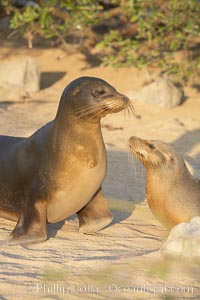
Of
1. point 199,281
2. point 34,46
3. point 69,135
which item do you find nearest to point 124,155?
point 69,135

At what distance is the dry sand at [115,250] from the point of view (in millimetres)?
4172

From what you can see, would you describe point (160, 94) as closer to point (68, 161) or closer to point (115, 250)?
point (68, 161)

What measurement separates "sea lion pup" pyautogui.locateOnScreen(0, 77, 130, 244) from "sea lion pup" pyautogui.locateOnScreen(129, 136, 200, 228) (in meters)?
0.52

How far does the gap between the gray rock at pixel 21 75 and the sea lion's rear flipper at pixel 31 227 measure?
5290 millimetres

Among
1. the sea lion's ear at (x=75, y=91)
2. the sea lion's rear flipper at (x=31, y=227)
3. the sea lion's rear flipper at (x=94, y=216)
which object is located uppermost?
the sea lion's ear at (x=75, y=91)

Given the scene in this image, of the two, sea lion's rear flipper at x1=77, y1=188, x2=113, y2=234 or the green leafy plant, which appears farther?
the green leafy plant

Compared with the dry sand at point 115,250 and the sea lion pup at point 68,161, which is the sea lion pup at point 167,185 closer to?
the dry sand at point 115,250

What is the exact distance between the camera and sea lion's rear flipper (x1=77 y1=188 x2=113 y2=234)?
18.2 ft

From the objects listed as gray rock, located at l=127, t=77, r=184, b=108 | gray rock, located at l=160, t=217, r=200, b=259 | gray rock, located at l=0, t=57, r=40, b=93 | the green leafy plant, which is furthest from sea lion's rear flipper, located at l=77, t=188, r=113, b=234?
gray rock, located at l=0, t=57, r=40, b=93

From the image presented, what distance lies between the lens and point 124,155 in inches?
316

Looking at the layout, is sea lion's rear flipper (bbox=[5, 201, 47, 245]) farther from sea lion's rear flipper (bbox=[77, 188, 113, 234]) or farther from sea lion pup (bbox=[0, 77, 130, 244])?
sea lion's rear flipper (bbox=[77, 188, 113, 234])

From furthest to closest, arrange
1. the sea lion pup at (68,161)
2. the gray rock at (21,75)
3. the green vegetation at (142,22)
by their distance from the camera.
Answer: the gray rock at (21,75) < the green vegetation at (142,22) < the sea lion pup at (68,161)

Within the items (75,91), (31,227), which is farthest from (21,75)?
(31,227)

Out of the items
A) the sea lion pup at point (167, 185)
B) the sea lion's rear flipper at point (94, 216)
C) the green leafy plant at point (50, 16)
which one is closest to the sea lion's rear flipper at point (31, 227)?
the sea lion's rear flipper at point (94, 216)
